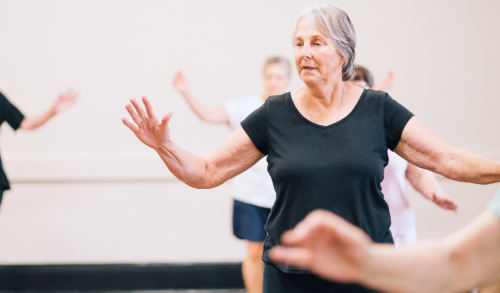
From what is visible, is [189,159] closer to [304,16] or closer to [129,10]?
[304,16]

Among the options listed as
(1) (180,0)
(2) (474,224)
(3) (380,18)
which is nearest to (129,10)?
(1) (180,0)

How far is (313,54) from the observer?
3.83ft

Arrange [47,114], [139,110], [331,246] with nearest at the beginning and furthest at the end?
[331,246] → [139,110] → [47,114]

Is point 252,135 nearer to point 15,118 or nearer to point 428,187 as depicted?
point 428,187

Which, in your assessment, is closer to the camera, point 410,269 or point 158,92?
point 410,269

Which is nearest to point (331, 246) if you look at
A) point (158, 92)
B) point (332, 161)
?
point (332, 161)

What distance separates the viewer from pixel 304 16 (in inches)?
46.9

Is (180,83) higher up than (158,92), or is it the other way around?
(180,83)

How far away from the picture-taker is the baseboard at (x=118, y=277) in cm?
292

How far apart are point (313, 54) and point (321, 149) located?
0.25 m

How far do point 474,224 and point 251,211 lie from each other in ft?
5.99

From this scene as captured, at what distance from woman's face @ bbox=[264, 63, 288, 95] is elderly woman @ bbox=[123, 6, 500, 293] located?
49.0 inches

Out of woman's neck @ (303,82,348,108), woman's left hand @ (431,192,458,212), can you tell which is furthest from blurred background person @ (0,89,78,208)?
woman's left hand @ (431,192,458,212)

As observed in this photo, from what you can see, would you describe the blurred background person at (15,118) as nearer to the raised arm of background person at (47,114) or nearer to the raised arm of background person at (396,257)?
the raised arm of background person at (47,114)
